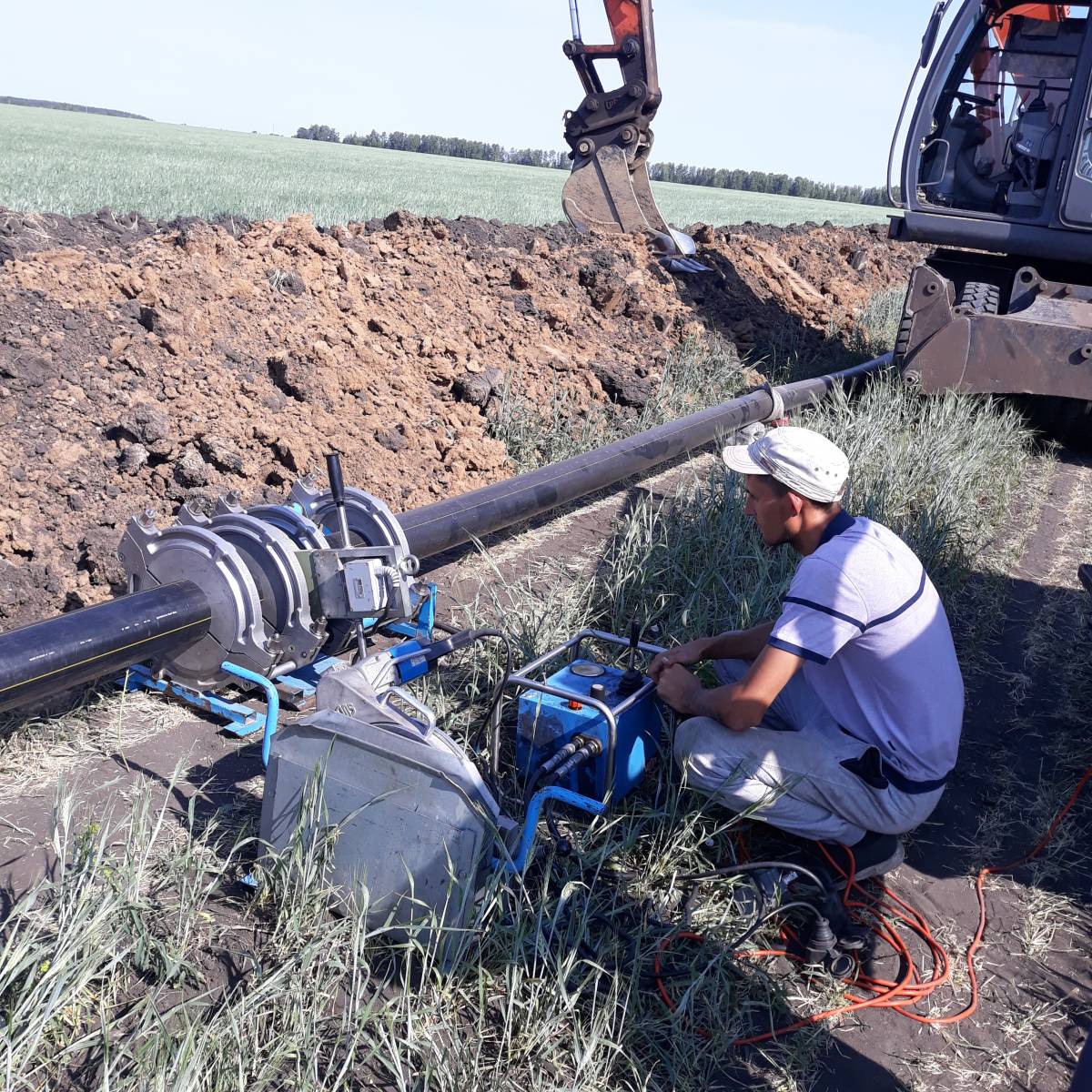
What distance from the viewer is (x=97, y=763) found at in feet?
10.4

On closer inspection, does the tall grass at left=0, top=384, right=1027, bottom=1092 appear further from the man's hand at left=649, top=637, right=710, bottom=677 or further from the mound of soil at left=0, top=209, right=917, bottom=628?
the mound of soil at left=0, top=209, right=917, bottom=628

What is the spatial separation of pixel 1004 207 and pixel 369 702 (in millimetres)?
7335

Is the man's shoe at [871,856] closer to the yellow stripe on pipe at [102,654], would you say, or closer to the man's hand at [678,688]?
the man's hand at [678,688]

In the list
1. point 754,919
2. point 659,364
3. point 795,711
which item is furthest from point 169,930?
point 659,364

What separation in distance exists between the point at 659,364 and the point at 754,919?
5991 mm

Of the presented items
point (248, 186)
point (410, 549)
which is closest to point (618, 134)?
point (410, 549)

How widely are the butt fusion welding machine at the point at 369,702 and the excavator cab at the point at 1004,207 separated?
4.87 m

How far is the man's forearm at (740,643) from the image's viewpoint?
10.5 ft

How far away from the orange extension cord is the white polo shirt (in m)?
0.39

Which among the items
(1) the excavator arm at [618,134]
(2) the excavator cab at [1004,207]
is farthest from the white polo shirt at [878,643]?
(1) the excavator arm at [618,134]

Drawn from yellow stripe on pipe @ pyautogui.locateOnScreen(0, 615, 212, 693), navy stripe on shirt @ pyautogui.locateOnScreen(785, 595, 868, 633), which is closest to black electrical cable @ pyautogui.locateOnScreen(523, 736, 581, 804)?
navy stripe on shirt @ pyautogui.locateOnScreen(785, 595, 868, 633)

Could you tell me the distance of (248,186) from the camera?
19.3 m

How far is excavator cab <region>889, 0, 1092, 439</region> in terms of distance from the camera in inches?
292

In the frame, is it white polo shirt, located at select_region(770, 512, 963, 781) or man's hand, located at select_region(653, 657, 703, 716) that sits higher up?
white polo shirt, located at select_region(770, 512, 963, 781)
